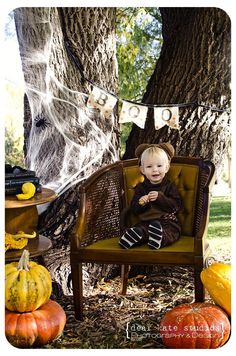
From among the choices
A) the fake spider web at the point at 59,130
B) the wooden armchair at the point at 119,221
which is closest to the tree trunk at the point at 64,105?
the fake spider web at the point at 59,130

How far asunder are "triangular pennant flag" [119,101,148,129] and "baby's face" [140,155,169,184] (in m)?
0.25

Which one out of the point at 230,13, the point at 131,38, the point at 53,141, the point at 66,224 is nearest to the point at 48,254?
the point at 66,224

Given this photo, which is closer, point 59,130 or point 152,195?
point 152,195

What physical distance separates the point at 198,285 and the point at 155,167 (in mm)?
680

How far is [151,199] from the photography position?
12.3ft

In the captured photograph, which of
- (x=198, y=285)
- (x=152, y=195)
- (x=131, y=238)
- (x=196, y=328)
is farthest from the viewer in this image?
(x=152, y=195)

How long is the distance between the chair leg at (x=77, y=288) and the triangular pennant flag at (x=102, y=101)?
0.87 meters

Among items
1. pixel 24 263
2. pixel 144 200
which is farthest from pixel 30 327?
pixel 144 200

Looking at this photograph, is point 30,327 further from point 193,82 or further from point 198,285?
point 193,82

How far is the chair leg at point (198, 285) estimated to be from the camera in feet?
11.4

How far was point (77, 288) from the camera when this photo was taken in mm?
3689

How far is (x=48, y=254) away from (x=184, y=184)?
0.87 m

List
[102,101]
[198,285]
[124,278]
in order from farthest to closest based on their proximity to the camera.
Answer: [124,278], [102,101], [198,285]

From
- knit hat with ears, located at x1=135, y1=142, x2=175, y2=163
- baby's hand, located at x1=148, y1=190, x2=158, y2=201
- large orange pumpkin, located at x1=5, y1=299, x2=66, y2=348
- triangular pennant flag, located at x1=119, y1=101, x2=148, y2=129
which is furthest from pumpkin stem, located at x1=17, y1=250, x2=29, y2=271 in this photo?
triangular pennant flag, located at x1=119, y1=101, x2=148, y2=129
